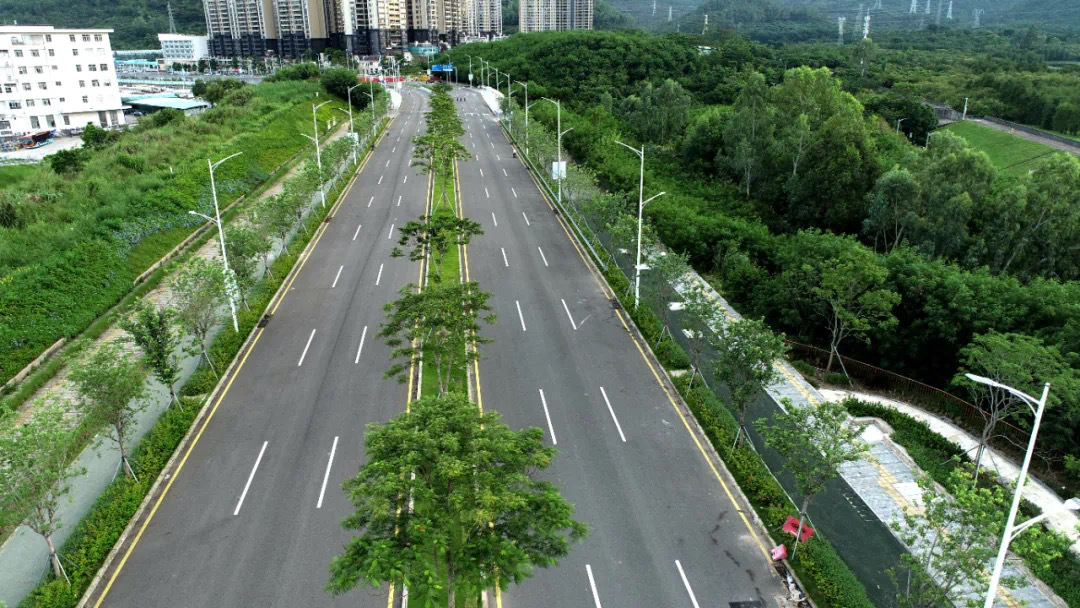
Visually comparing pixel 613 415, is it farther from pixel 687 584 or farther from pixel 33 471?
pixel 33 471

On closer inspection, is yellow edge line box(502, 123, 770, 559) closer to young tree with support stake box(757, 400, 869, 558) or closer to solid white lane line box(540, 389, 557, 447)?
young tree with support stake box(757, 400, 869, 558)

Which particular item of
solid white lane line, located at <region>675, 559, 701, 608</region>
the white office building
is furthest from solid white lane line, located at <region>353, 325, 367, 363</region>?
the white office building

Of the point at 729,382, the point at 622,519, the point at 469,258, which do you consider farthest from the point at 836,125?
the point at 622,519

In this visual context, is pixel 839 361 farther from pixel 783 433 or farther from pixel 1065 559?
pixel 783 433

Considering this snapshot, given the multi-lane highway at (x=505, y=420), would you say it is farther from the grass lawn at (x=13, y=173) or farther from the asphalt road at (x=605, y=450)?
the grass lawn at (x=13, y=173)

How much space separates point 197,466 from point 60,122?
97887 mm

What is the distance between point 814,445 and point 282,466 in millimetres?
16508

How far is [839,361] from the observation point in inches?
1211

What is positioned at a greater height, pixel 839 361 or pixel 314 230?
pixel 314 230

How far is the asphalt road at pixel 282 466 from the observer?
1719cm

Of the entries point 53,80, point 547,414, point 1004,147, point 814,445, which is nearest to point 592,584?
point 814,445

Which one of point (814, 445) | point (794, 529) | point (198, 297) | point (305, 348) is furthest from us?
point (305, 348)

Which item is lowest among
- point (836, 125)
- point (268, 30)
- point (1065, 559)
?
point (1065, 559)

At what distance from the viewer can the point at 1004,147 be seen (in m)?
71.2
